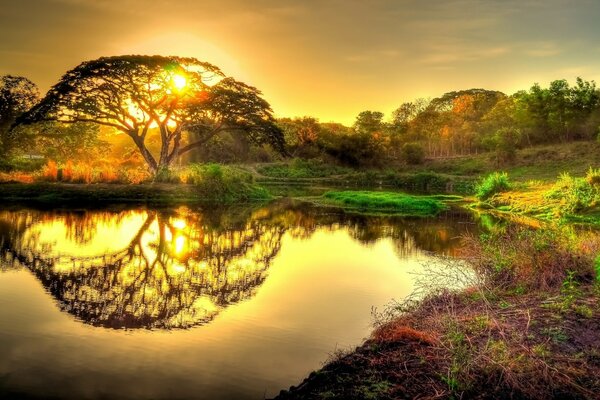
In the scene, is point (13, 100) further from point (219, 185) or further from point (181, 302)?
point (181, 302)

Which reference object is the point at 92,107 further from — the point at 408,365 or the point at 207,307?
the point at 408,365

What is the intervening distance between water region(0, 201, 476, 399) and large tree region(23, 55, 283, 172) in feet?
52.1

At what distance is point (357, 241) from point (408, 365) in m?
11.5

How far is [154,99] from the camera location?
3497cm

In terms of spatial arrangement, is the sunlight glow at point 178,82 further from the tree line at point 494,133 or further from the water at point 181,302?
the tree line at point 494,133

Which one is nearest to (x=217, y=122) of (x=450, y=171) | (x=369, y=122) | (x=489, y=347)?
(x=489, y=347)

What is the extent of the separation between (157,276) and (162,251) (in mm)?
3034

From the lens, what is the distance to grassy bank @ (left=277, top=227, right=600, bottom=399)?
229 inches

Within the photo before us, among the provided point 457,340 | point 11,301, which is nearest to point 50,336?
point 11,301

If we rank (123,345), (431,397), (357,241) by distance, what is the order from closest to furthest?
(431,397) < (123,345) < (357,241)

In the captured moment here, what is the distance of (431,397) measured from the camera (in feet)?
18.3

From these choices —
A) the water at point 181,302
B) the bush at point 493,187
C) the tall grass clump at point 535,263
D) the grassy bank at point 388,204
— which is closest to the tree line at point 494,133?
the bush at point 493,187

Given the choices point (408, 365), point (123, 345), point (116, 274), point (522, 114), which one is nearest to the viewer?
point (408, 365)

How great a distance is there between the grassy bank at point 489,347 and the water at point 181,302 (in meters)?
0.77
